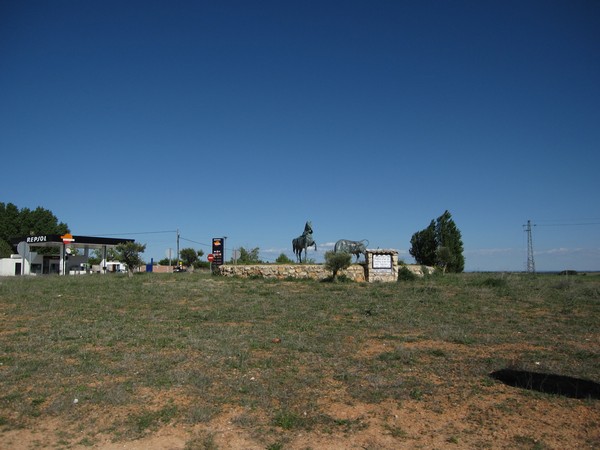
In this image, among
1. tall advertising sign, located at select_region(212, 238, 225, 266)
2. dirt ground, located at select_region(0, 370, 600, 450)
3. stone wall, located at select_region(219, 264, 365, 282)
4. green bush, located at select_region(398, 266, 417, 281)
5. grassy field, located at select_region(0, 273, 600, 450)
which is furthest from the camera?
tall advertising sign, located at select_region(212, 238, 225, 266)

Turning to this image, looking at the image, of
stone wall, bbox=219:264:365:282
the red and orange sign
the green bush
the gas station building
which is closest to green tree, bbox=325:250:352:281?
stone wall, bbox=219:264:365:282

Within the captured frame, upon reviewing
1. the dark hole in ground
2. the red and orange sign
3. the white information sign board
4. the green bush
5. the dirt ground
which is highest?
the red and orange sign

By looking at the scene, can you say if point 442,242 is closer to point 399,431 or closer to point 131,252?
point 131,252

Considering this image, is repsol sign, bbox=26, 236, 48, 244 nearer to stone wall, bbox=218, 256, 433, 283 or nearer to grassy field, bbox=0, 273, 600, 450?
stone wall, bbox=218, 256, 433, 283

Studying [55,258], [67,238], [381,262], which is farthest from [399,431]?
[55,258]

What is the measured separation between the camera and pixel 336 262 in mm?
23609

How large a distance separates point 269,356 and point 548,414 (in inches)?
182

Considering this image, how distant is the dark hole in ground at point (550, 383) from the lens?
21.7ft

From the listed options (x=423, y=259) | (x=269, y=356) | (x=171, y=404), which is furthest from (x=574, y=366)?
(x=423, y=259)

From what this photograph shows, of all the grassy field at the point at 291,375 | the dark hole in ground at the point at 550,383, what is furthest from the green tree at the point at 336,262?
the dark hole in ground at the point at 550,383

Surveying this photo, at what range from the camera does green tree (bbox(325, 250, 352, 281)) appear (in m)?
23.6

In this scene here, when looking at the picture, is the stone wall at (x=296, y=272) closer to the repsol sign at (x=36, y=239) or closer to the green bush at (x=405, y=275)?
the green bush at (x=405, y=275)

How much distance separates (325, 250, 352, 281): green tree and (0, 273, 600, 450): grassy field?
901cm

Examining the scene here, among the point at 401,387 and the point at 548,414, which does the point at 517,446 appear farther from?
the point at 401,387
